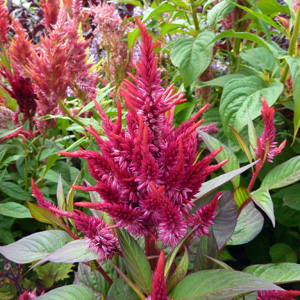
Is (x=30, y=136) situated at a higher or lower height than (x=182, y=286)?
lower

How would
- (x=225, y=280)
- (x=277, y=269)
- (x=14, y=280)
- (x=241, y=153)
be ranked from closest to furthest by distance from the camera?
(x=225, y=280) < (x=277, y=269) < (x=14, y=280) < (x=241, y=153)

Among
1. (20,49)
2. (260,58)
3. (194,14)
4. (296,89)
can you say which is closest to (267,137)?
(296,89)

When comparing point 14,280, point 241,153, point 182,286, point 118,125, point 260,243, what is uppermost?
point 118,125

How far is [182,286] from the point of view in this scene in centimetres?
44

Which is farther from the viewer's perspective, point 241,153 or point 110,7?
point 110,7

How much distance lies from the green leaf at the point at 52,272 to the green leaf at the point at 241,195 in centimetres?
52

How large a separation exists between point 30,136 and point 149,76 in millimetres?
805

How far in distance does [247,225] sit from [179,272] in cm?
21

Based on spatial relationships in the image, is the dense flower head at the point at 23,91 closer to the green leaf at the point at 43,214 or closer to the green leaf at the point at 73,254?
the green leaf at the point at 43,214

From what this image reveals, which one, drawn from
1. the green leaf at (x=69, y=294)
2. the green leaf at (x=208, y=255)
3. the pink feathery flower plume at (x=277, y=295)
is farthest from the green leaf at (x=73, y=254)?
the pink feathery flower plume at (x=277, y=295)

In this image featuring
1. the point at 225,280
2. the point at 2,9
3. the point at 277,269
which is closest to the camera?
the point at 225,280

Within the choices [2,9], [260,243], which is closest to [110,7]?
[2,9]

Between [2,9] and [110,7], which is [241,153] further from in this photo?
[2,9]

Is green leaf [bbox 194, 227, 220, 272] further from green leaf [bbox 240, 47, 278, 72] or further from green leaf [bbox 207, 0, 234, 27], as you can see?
green leaf [bbox 207, 0, 234, 27]
